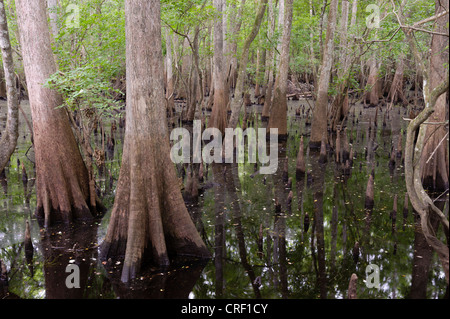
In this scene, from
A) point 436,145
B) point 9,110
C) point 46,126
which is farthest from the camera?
point 436,145

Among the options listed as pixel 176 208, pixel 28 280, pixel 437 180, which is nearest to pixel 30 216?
pixel 28 280

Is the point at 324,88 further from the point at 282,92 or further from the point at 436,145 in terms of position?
the point at 436,145

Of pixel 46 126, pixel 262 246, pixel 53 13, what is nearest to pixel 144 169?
pixel 262 246

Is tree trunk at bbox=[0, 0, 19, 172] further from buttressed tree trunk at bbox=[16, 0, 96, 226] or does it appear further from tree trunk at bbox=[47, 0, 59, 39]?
tree trunk at bbox=[47, 0, 59, 39]

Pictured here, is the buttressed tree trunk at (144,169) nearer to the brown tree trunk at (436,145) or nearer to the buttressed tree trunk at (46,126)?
the buttressed tree trunk at (46,126)

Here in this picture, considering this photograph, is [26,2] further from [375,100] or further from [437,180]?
[375,100]

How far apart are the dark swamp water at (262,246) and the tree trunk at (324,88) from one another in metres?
2.53

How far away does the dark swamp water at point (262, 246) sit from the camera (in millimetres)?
4930

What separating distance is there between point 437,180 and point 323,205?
2259 mm

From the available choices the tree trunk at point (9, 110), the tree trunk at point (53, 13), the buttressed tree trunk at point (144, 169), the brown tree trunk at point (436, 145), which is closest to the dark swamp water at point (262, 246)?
the buttressed tree trunk at point (144, 169)

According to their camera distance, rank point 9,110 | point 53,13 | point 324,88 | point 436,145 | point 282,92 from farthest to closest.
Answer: point 282,92
point 324,88
point 53,13
point 436,145
point 9,110

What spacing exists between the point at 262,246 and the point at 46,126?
3.65m

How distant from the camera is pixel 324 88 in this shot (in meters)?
11.5
